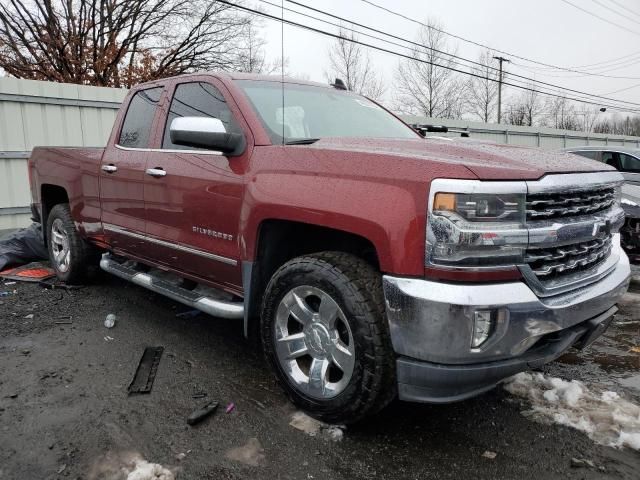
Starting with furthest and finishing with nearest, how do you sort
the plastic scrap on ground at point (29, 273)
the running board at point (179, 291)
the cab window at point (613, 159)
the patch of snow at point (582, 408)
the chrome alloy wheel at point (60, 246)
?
the cab window at point (613, 159), the plastic scrap on ground at point (29, 273), the chrome alloy wheel at point (60, 246), the running board at point (179, 291), the patch of snow at point (582, 408)

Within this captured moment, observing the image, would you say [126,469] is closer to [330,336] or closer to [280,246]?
[330,336]

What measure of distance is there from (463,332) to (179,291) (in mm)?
2206

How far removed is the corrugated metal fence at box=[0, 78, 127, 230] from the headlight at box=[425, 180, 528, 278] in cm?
772

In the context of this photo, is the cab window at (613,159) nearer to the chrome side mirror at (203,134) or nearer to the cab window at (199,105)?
the cab window at (199,105)

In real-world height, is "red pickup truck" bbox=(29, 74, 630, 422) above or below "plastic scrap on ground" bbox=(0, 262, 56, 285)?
above

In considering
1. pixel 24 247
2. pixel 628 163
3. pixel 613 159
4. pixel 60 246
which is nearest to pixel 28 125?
pixel 24 247

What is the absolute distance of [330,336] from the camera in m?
2.59

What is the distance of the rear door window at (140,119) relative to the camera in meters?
4.15

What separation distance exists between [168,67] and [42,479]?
82.9ft

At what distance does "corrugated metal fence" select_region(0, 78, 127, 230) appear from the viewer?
771cm

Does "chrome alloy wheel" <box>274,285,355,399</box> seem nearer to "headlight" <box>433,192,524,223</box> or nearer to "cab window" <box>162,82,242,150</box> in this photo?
"headlight" <box>433,192,524,223</box>

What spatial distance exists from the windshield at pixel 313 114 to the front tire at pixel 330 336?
931mm

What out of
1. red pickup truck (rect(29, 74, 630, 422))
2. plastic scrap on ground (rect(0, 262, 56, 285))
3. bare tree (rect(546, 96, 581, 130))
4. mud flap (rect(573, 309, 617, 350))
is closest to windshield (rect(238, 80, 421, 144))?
red pickup truck (rect(29, 74, 630, 422))

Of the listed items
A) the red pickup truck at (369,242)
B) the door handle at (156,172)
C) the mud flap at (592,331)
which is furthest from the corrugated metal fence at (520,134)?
the mud flap at (592,331)
